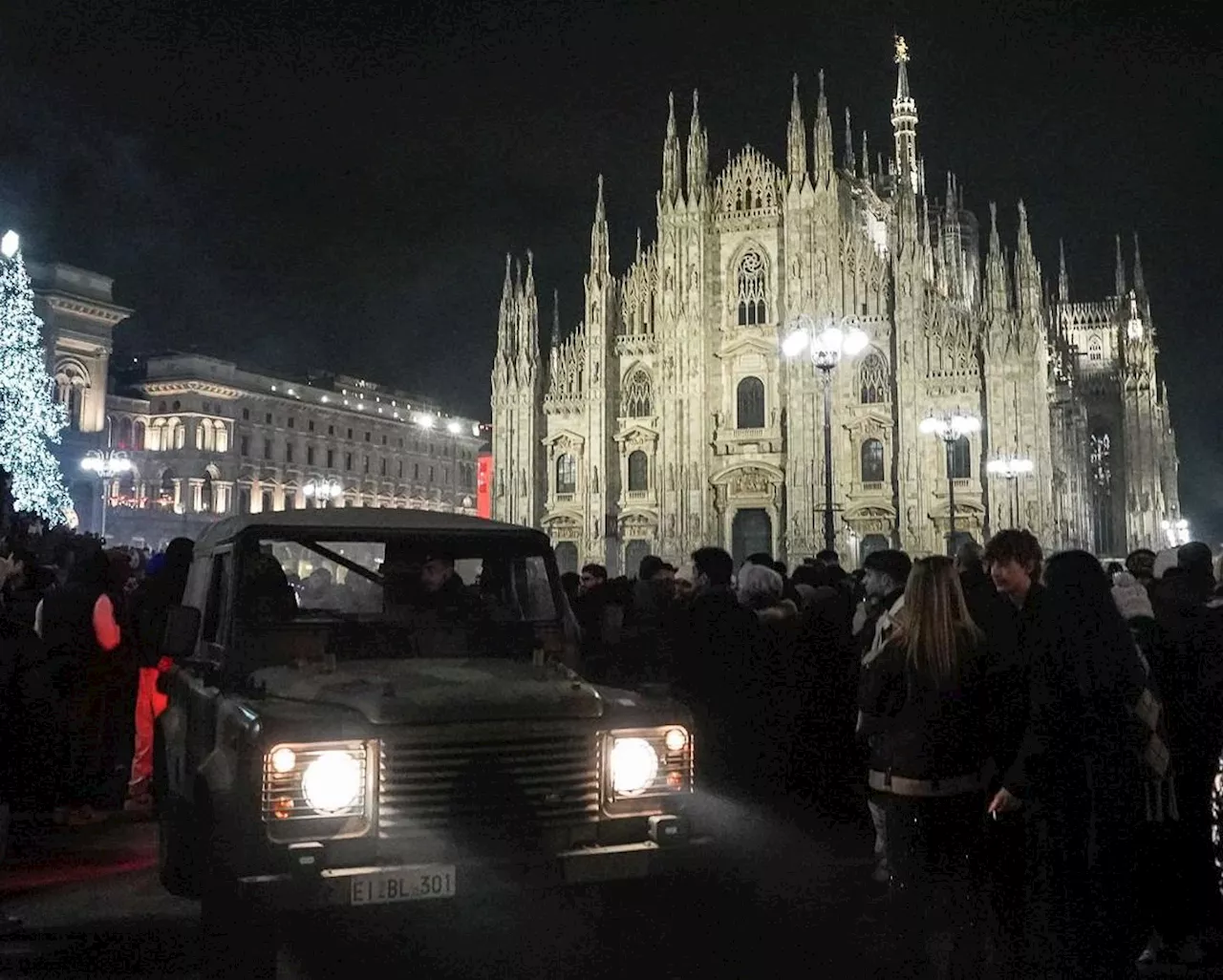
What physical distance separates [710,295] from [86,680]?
3790cm

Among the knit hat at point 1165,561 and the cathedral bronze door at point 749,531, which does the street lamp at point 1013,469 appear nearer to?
the cathedral bronze door at point 749,531

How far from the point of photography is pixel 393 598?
5.58m

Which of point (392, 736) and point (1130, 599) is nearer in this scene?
point (392, 736)

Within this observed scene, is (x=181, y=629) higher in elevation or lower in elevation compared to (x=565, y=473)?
lower

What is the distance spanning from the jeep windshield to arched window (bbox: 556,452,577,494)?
131 ft

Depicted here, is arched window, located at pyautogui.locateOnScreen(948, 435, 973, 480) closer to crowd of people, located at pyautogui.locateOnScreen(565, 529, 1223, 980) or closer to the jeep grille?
crowd of people, located at pyautogui.locateOnScreen(565, 529, 1223, 980)

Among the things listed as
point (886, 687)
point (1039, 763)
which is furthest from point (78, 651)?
point (1039, 763)

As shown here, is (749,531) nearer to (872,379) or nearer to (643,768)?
(872,379)

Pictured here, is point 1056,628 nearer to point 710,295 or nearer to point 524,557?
point 524,557

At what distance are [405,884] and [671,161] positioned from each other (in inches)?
1692

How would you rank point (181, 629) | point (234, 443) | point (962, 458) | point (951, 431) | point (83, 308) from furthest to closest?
point (234, 443)
point (83, 308)
point (962, 458)
point (951, 431)
point (181, 629)

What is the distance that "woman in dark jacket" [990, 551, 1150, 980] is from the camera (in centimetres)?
435

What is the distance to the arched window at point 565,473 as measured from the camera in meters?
45.9

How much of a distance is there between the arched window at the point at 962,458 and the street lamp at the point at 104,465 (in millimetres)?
32425
